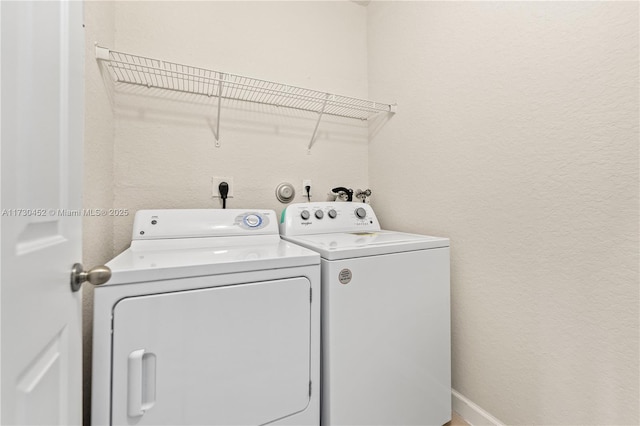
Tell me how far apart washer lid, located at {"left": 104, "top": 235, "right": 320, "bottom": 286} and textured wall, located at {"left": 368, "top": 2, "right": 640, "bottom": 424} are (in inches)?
33.8

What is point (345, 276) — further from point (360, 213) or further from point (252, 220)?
point (360, 213)

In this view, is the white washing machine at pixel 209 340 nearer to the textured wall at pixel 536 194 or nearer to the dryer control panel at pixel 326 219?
the dryer control panel at pixel 326 219

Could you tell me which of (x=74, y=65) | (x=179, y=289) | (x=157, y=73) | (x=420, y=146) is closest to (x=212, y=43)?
(x=157, y=73)

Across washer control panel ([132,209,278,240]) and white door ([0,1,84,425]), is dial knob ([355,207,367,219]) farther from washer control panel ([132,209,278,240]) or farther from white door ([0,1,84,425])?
white door ([0,1,84,425])

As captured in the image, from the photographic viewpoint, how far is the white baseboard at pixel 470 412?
4.08 feet

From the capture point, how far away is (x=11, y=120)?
419 millimetres

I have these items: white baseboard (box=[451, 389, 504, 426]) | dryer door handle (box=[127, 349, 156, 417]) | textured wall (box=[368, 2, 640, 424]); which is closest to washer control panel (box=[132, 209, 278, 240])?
dryer door handle (box=[127, 349, 156, 417])

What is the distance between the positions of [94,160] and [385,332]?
1362mm

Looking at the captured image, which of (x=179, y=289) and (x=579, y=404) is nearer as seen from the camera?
(x=179, y=289)

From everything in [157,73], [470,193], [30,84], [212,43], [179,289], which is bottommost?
[179,289]

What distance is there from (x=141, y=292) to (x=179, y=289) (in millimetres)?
100

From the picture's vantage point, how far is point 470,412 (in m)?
1.33

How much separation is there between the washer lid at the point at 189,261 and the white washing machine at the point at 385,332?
0.15 metres

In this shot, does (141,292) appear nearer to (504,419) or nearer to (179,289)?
(179,289)
